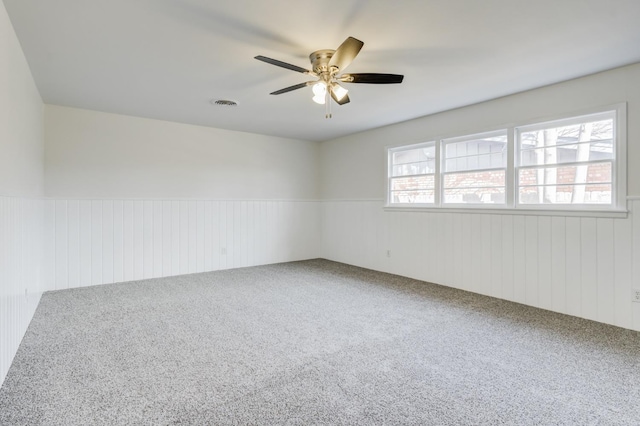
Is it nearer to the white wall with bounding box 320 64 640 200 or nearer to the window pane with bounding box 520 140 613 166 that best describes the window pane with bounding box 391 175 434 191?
the white wall with bounding box 320 64 640 200

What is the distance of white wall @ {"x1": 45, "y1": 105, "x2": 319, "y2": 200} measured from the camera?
4.42 meters

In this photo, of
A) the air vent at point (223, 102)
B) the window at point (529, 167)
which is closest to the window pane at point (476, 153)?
the window at point (529, 167)

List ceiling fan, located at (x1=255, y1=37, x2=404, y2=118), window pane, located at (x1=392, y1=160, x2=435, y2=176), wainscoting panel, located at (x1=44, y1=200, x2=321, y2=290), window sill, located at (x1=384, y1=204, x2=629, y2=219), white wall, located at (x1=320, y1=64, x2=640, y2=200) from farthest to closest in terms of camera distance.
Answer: window pane, located at (x1=392, y1=160, x2=435, y2=176), wainscoting panel, located at (x1=44, y1=200, x2=321, y2=290), window sill, located at (x1=384, y1=204, x2=629, y2=219), white wall, located at (x1=320, y1=64, x2=640, y2=200), ceiling fan, located at (x1=255, y1=37, x2=404, y2=118)

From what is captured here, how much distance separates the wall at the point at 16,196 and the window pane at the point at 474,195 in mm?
4582

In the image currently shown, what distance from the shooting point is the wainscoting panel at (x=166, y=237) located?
441cm

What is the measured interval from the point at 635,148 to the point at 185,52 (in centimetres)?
408

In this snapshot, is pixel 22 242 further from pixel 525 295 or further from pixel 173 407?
pixel 525 295

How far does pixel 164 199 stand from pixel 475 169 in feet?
14.8

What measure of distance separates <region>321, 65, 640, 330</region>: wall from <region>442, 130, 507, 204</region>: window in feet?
0.61

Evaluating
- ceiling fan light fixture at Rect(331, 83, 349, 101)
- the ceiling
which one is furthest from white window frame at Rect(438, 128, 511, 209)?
ceiling fan light fixture at Rect(331, 83, 349, 101)

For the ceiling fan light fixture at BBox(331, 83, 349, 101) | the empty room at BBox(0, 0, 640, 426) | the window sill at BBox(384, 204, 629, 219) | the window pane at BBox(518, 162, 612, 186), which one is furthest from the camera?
the window pane at BBox(518, 162, 612, 186)

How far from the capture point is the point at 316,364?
235cm

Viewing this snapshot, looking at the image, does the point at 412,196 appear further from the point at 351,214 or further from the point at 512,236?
the point at 512,236

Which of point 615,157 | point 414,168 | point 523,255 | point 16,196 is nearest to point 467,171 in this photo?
point 414,168
